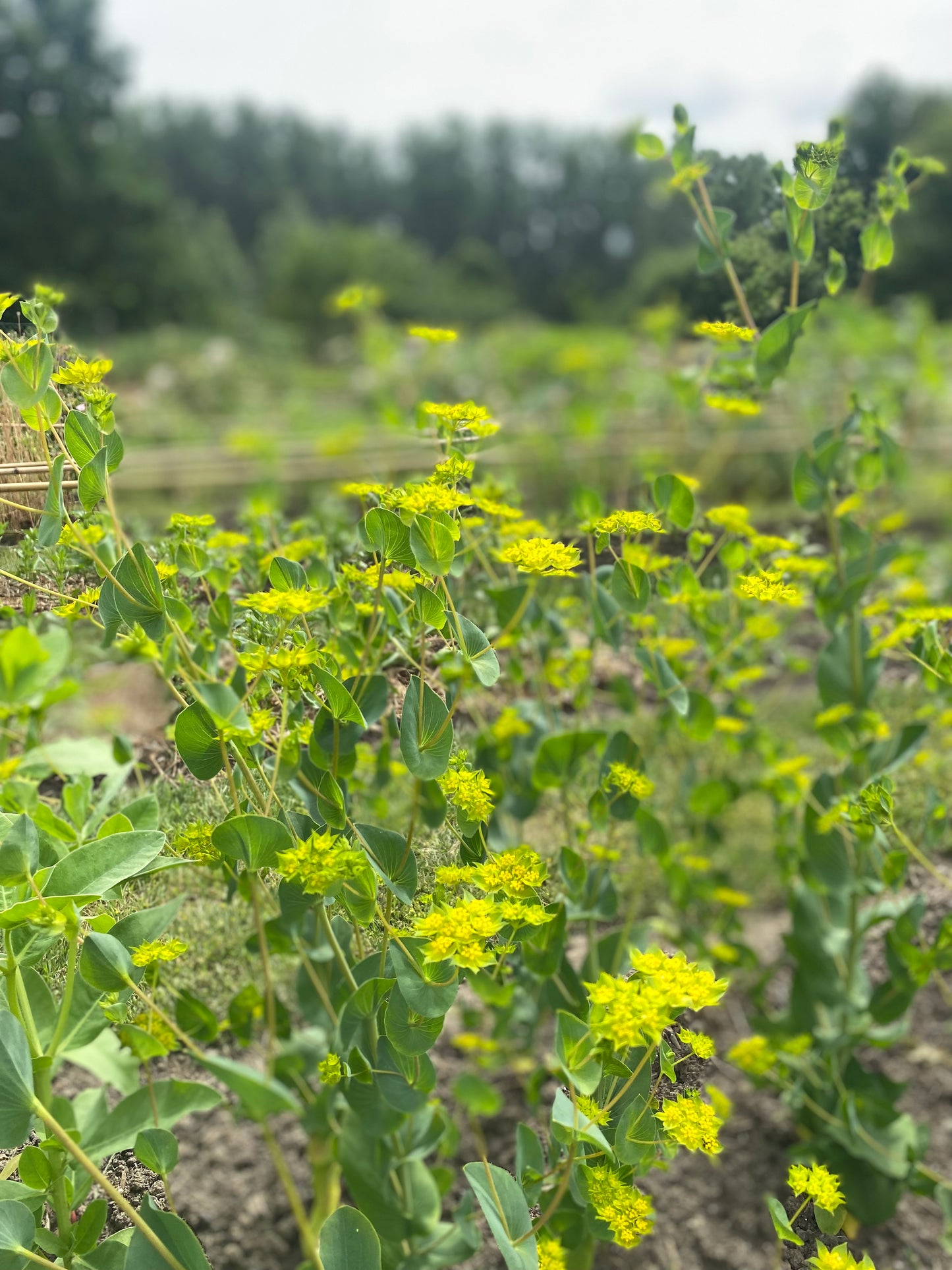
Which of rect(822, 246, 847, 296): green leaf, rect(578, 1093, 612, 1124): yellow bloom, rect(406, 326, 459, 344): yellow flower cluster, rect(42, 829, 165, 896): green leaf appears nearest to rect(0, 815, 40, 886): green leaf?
rect(42, 829, 165, 896): green leaf

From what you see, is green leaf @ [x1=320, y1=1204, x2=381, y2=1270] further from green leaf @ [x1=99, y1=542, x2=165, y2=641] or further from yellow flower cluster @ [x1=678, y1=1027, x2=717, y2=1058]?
green leaf @ [x1=99, y1=542, x2=165, y2=641]

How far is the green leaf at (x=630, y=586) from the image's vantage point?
2.09 ft

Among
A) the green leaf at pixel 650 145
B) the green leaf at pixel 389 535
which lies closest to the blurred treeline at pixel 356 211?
the green leaf at pixel 650 145

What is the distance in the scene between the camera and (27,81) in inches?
471

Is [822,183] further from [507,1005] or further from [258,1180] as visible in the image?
[258,1180]

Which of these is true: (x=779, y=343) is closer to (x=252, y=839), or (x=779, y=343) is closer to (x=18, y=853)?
(x=252, y=839)

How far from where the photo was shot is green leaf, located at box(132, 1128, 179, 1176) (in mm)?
543

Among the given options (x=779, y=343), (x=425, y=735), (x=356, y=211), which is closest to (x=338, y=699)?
(x=425, y=735)

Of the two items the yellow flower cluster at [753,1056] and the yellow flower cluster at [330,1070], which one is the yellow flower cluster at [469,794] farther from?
the yellow flower cluster at [753,1056]

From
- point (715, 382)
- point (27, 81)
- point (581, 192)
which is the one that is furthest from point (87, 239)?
point (581, 192)

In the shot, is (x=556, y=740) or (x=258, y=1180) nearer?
(x=556, y=740)

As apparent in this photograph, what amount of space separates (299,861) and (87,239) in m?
13.2

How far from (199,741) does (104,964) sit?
0.14 m

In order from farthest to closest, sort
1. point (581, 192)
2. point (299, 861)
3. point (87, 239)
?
point (581, 192)
point (87, 239)
point (299, 861)
